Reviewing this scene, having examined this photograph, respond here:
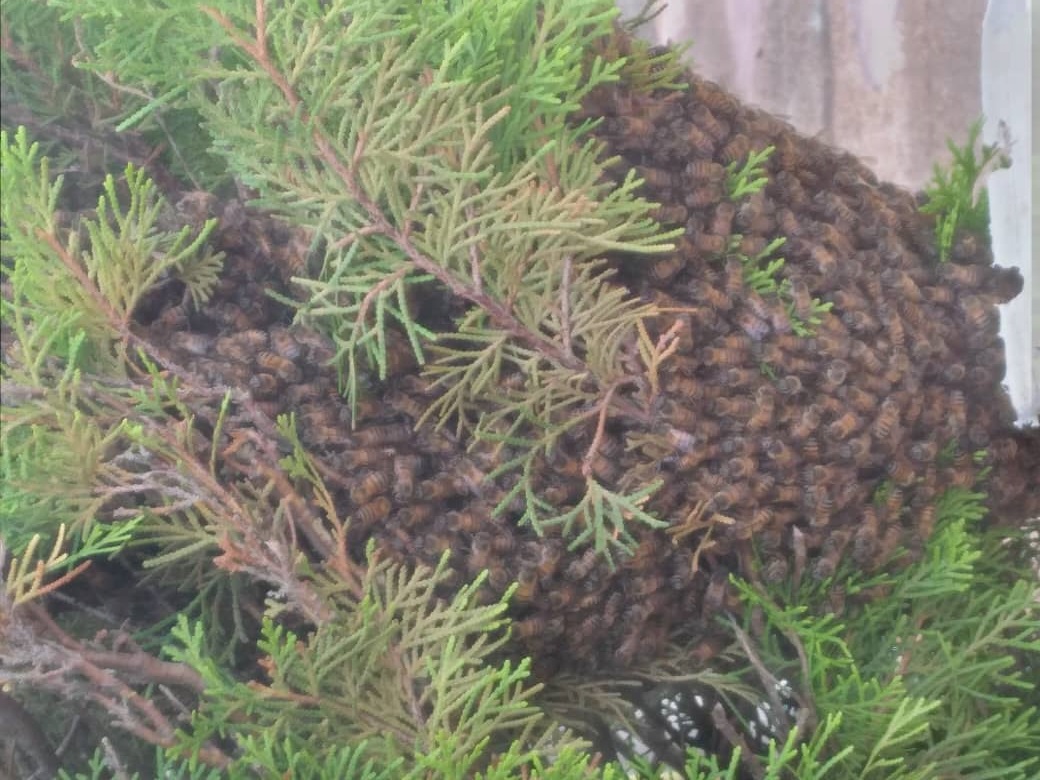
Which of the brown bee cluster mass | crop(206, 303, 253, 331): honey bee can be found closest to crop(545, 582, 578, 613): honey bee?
the brown bee cluster mass

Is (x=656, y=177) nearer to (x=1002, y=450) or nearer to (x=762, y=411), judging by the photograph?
(x=762, y=411)

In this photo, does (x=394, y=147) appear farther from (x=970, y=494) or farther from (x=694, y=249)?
(x=970, y=494)

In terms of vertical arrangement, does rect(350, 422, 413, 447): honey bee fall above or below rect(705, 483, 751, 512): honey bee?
below

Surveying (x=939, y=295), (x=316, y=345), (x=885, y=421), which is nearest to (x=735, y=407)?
(x=885, y=421)

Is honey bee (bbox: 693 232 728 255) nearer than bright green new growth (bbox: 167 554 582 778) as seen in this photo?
No

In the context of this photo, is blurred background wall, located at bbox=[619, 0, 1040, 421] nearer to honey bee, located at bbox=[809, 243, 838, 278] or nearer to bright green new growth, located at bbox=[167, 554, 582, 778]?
honey bee, located at bbox=[809, 243, 838, 278]

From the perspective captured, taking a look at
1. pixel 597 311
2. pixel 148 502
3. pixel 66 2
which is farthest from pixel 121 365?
pixel 597 311

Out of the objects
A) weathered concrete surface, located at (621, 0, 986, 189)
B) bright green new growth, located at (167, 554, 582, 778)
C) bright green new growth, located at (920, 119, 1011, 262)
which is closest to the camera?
bright green new growth, located at (167, 554, 582, 778)
